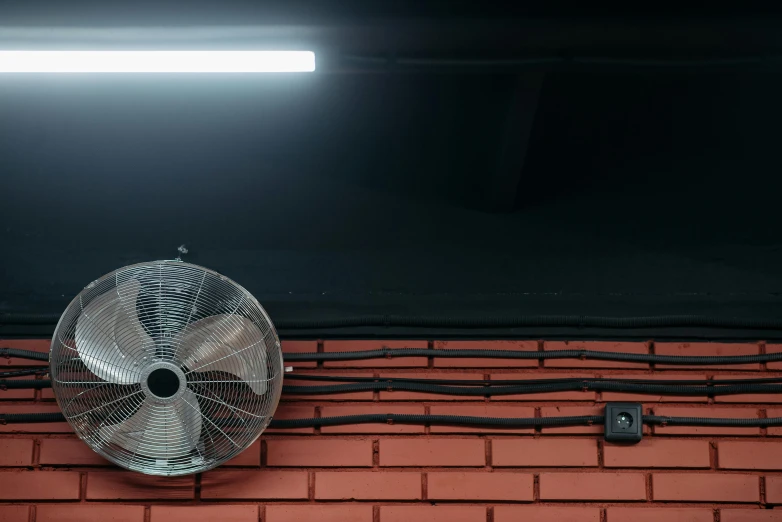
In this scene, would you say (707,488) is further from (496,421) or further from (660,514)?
(496,421)

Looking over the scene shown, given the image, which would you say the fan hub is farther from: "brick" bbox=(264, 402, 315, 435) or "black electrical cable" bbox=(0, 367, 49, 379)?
"black electrical cable" bbox=(0, 367, 49, 379)

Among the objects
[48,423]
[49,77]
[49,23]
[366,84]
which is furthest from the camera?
[48,423]

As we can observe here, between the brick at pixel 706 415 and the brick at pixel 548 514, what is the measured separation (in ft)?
1.32

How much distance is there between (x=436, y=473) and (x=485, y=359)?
1.57ft

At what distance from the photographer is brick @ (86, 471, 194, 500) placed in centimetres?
317

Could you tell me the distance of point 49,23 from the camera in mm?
2145

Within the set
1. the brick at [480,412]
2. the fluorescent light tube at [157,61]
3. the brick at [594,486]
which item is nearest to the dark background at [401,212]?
the brick at [480,412]

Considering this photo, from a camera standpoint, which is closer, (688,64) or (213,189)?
(688,64)

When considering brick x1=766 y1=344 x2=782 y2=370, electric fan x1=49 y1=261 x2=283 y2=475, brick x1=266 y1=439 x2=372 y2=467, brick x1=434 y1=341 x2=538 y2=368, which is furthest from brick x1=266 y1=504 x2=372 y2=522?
brick x1=766 y1=344 x2=782 y2=370

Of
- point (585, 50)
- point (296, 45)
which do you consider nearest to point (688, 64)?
point (585, 50)

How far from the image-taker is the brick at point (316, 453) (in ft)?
10.5

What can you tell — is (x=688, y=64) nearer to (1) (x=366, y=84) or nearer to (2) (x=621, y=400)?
(1) (x=366, y=84)

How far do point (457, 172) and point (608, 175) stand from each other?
590mm

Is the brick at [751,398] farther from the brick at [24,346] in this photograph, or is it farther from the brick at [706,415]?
the brick at [24,346]
